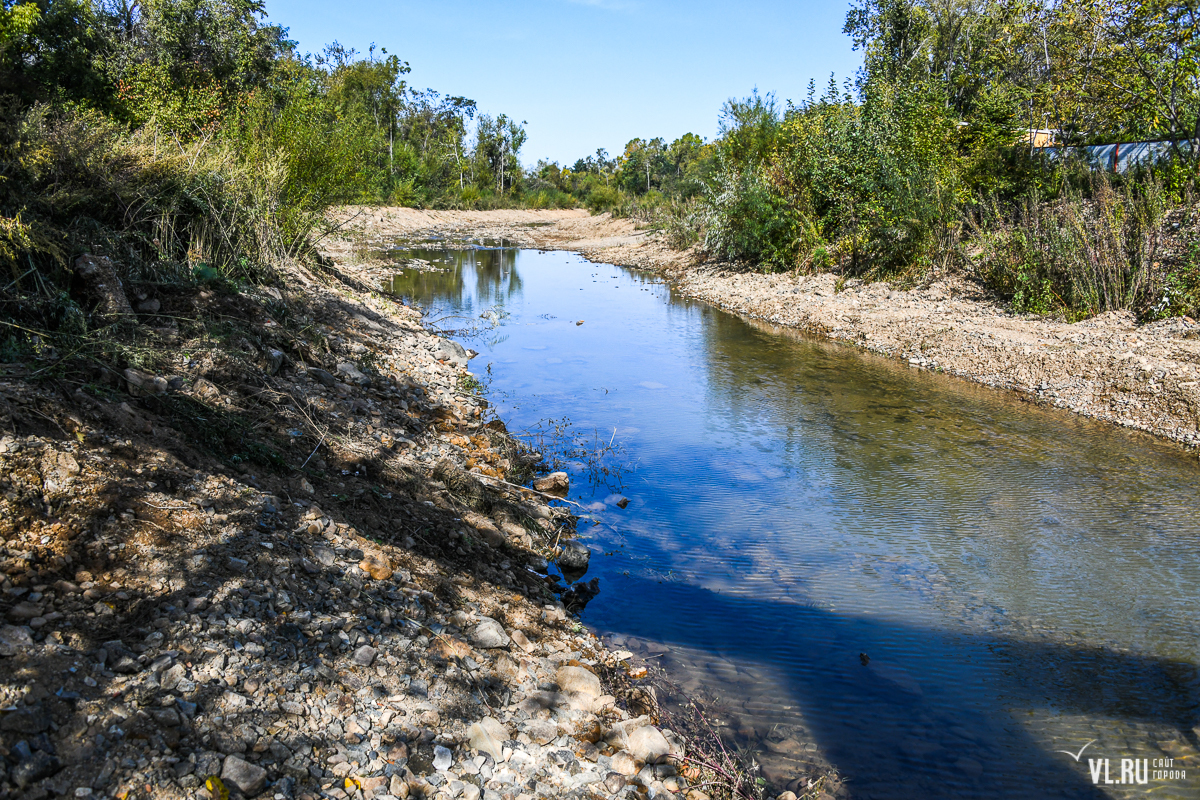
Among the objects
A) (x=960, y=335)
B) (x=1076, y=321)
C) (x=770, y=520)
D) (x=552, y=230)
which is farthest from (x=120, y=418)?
(x=552, y=230)

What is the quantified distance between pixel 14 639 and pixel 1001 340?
1161 cm

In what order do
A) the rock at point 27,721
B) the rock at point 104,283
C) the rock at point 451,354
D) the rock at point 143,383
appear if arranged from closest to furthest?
the rock at point 27,721 < the rock at point 143,383 < the rock at point 104,283 < the rock at point 451,354

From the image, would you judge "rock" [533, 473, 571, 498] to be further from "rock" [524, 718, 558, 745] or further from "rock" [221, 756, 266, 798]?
"rock" [221, 756, 266, 798]

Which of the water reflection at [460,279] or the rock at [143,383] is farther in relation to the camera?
the water reflection at [460,279]

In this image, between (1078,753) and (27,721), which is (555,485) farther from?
(27,721)

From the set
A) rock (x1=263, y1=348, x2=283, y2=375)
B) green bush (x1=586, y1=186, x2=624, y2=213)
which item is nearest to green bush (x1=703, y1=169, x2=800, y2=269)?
rock (x1=263, y1=348, x2=283, y2=375)

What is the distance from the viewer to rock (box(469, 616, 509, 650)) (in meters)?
3.34

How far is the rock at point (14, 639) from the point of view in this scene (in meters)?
2.21

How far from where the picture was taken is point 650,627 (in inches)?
169

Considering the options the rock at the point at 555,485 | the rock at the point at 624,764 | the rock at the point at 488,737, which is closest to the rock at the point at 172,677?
the rock at the point at 488,737

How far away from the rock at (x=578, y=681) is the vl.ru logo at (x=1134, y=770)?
224 centimetres

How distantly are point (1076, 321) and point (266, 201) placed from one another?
38.8 ft

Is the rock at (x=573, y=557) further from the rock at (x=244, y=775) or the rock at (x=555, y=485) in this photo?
the rock at (x=244, y=775)

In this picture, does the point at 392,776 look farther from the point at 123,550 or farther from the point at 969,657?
the point at 969,657
